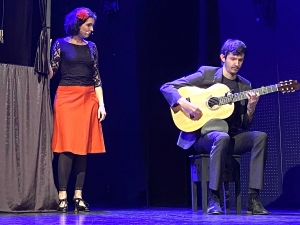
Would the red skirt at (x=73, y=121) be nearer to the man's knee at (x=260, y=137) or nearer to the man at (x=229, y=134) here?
the man at (x=229, y=134)

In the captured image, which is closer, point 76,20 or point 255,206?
point 255,206

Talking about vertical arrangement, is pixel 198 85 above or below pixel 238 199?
above

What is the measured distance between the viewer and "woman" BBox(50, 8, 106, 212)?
4.74m

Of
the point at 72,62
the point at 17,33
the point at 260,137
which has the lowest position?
the point at 260,137

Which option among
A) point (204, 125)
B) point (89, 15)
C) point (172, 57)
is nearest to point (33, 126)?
point (89, 15)

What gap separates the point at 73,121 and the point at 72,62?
471 millimetres

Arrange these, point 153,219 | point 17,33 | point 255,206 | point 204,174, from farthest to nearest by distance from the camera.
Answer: point 17,33 < point 204,174 < point 255,206 < point 153,219

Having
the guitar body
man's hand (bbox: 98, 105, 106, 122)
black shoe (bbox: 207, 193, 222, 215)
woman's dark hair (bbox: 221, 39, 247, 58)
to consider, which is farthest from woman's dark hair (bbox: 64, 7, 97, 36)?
black shoe (bbox: 207, 193, 222, 215)

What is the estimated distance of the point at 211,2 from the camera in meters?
5.72

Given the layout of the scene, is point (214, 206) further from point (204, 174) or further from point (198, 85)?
point (198, 85)

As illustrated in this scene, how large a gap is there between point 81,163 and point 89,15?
1.18 meters

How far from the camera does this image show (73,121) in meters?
4.76

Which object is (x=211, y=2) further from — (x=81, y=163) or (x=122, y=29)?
(x=81, y=163)

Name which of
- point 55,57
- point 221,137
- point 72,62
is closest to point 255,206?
point 221,137
